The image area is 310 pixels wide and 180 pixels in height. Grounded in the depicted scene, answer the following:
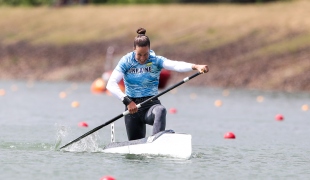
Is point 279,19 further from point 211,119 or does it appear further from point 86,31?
point 211,119

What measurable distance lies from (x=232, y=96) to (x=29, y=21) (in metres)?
33.5

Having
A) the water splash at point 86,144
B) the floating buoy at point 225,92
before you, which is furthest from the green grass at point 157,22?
the water splash at point 86,144

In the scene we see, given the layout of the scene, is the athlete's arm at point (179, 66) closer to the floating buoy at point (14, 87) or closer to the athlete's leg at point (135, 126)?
the athlete's leg at point (135, 126)

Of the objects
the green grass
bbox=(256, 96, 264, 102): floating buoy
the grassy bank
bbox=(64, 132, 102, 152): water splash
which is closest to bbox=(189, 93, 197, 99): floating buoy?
bbox=(256, 96, 264, 102): floating buoy

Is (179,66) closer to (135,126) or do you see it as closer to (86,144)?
(135,126)

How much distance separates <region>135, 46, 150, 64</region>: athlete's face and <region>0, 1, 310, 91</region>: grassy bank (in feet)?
82.8

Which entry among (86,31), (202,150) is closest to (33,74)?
(86,31)

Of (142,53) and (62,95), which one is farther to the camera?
(62,95)

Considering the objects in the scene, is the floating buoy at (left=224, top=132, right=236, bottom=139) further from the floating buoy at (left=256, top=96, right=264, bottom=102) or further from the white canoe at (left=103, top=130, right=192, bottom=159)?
the floating buoy at (left=256, top=96, right=264, bottom=102)

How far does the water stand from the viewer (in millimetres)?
15555

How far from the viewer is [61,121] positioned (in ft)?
83.8

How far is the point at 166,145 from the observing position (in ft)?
55.3

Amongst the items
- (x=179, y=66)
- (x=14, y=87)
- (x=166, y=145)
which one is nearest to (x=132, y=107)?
(x=166, y=145)

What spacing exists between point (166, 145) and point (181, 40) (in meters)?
37.6
